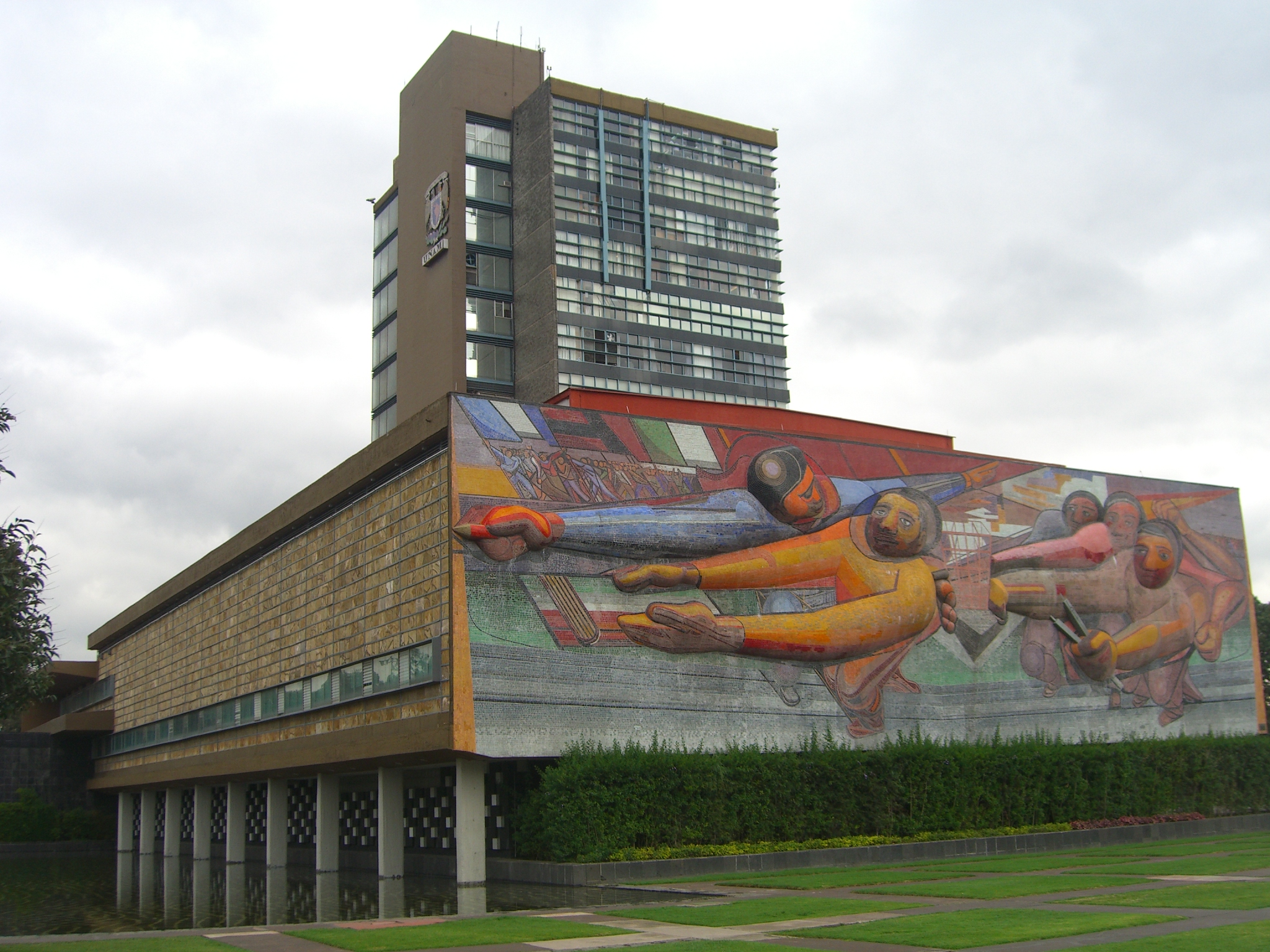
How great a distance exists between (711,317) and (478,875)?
192ft

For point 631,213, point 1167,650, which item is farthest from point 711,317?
point 1167,650

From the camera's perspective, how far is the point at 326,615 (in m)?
33.2

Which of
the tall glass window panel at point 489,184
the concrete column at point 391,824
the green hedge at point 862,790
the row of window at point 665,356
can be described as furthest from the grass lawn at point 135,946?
the tall glass window panel at point 489,184

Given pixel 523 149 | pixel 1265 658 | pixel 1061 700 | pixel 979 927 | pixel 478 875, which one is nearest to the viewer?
pixel 979 927

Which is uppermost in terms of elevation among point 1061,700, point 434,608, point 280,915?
point 434,608

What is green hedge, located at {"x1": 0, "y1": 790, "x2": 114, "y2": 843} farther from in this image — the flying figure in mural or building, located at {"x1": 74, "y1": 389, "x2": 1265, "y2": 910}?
the flying figure in mural

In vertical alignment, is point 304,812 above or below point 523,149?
below

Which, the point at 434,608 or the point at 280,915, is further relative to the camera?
the point at 434,608

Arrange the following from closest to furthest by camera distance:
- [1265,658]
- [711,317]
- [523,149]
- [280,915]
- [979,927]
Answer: [979,927]
[280,915]
[1265,658]
[523,149]
[711,317]

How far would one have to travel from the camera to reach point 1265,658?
70875 millimetres

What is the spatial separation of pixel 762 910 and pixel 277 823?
25.1 metres

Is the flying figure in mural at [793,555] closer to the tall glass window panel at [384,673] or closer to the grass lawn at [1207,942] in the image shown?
the tall glass window panel at [384,673]

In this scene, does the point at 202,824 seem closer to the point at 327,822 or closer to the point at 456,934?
the point at 327,822

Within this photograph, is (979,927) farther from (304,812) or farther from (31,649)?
(304,812)
